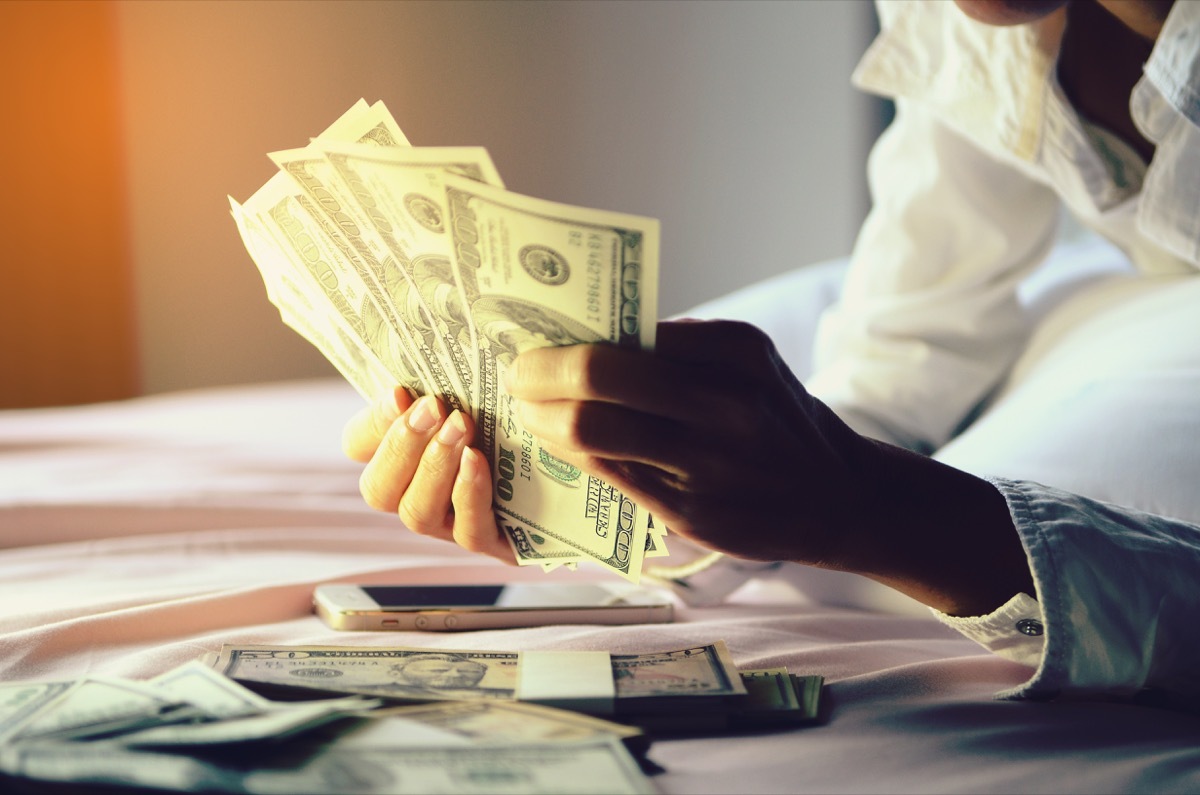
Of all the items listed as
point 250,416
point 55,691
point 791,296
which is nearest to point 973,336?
point 791,296

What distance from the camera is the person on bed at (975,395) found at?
0.57m

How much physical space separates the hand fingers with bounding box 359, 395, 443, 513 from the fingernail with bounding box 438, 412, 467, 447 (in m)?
0.01

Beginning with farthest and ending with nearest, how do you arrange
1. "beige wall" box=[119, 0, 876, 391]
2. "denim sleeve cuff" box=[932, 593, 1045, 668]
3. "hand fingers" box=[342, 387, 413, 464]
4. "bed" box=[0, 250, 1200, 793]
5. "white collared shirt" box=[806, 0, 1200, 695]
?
"beige wall" box=[119, 0, 876, 391], "white collared shirt" box=[806, 0, 1200, 695], "hand fingers" box=[342, 387, 413, 464], "denim sleeve cuff" box=[932, 593, 1045, 668], "bed" box=[0, 250, 1200, 793]

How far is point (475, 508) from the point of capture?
733mm

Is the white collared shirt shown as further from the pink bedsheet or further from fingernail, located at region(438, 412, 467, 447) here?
fingernail, located at region(438, 412, 467, 447)

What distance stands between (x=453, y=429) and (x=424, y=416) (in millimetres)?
26

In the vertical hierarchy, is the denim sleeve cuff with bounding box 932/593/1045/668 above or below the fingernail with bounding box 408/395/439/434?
below

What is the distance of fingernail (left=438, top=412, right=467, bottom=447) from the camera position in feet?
2.31

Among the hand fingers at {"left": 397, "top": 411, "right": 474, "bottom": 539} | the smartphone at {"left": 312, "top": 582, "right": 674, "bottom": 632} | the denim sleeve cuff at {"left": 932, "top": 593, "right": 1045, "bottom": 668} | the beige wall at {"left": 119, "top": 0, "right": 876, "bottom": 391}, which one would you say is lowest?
the smartphone at {"left": 312, "top": 582, "right": 674, "bottom": 632}

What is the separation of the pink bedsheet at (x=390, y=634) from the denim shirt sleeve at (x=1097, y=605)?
2 centimetres

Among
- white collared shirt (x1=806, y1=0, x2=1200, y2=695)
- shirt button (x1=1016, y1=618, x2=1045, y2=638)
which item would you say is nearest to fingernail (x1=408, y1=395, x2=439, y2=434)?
shirt button (x1=1016, y1=618, x2=1045, y2=638)

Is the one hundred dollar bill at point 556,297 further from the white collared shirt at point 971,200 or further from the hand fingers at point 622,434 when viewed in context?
the white collared shirt at point 971,200

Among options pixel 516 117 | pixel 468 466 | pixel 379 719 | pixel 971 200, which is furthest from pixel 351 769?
pixel 516 117

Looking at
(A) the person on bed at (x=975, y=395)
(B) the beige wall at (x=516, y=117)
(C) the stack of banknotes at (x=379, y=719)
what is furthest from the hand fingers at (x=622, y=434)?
(B) the beige wall at (x=516, y=117)
